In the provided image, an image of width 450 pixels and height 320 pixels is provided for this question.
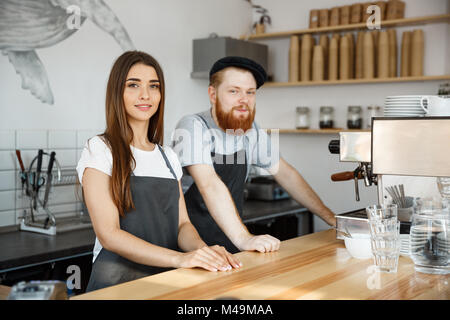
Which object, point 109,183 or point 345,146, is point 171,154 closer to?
point 109,183

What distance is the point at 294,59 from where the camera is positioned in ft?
15.0

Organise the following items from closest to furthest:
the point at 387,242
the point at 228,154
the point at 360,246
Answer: the point at 387,242 < the point at 360,246 < the point at 228,154

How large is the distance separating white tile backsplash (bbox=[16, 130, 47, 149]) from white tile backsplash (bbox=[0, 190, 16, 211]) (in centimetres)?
28

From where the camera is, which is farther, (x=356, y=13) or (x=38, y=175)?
(x=356, y=13)

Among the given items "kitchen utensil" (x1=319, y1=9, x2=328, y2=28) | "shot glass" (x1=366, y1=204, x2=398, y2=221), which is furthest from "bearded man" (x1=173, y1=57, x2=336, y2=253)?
"kitchen utensil" (x1=319, y1=9, x2=328, y2=28)

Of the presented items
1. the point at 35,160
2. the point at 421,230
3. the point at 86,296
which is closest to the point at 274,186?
the point at 35,160

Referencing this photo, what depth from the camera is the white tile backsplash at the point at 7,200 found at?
3.09 metres

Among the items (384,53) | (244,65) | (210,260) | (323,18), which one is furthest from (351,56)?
(210,260)

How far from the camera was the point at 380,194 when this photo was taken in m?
1.87

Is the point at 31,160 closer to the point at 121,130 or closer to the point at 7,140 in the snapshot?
the point at 7,140

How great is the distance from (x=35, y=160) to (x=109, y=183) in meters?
1.51

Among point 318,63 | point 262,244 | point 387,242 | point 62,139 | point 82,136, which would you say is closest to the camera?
point 387,242

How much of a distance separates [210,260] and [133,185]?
0.54 meters

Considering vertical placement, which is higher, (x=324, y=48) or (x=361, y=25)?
(x=361, y=25)
